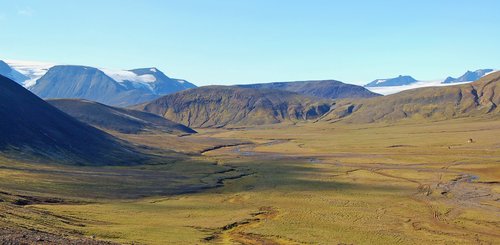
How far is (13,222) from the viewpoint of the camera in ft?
151

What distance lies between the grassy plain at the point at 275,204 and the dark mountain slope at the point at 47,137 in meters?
18.5

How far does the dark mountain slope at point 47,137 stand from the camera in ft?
456

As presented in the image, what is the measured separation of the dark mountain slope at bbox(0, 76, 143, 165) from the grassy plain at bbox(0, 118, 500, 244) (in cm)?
1847

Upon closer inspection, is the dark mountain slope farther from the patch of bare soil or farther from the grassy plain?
the patch of bare soil

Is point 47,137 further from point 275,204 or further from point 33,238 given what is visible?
point 33,238

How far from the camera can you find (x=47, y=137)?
6029 inches

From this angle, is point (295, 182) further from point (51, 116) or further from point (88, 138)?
point (51, 116)

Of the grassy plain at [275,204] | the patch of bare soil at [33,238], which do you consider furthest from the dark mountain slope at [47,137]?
the patch of bare soil at [33,238]

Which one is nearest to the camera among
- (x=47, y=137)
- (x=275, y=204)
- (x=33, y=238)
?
(x=33, y=238)

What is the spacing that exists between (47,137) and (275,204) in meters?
97.0

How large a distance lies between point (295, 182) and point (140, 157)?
73.1m

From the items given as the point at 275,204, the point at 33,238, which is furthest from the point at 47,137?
the point at 33,238

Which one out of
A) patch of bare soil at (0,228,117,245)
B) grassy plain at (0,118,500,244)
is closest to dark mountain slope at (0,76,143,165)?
grassy plain at (0,118,500,244)

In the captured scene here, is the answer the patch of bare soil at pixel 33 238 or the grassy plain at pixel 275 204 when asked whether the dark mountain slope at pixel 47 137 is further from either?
the patch of bare soil at pixel 33 238
